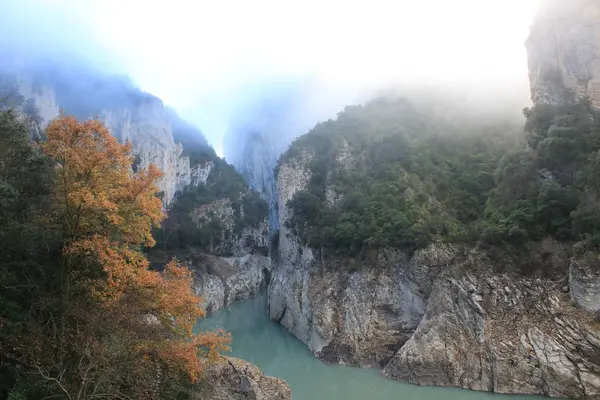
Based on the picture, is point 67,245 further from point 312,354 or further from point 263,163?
point 263,163

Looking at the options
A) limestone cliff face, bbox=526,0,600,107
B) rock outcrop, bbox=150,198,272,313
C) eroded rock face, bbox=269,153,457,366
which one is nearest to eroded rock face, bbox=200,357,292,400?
eroded rock face, bbox=269,153,457,366

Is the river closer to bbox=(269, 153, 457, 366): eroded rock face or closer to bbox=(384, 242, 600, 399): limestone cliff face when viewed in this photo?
bbox=(384, 242, 600, 399): limestone cliff face

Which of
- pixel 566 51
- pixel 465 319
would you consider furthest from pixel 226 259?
pixel 566 51

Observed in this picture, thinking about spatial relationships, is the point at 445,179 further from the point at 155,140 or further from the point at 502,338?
the point at 155,140

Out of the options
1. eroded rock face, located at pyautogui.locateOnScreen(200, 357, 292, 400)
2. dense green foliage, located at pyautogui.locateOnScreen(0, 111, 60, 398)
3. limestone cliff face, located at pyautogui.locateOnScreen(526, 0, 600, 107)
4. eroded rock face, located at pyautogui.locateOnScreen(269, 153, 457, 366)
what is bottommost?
eroded rock face, located at pyautogui.locateOnScreen(269, 153, 457, 366)

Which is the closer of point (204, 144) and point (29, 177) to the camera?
point (29, 177)

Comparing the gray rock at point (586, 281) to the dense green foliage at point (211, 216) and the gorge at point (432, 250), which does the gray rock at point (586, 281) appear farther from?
the dense green foliage at point (211, 216)

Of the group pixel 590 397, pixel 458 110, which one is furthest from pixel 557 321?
pixel 458 110
